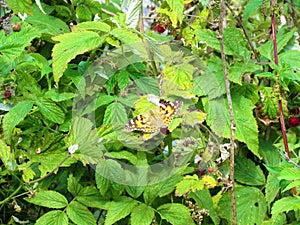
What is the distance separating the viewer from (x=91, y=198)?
1273 millimetres

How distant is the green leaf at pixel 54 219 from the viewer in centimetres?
119

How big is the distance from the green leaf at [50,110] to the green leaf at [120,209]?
237mm

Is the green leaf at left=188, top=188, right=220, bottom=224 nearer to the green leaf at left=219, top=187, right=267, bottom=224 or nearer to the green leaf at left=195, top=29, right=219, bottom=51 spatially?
the green leaf at left=219, top=187, right=267, bottom=224

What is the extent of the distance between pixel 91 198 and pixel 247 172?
0.45 meters

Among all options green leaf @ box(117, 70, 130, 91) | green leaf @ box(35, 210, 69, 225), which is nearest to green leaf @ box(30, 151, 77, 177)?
green leaf @ box(35, 210, 69, 225)

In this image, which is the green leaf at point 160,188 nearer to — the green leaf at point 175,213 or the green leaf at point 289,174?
the green leaf at point 175,213

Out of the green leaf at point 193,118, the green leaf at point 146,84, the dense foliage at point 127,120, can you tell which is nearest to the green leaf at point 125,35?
Result: the dense foliage at point 127,120

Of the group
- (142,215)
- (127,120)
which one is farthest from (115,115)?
(142,215)

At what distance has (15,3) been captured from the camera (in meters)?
1.17

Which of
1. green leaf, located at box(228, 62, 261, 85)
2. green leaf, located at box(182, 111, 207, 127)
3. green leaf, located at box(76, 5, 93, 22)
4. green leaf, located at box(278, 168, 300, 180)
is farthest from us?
green leaf, located at box(76, 5, 93, 22)

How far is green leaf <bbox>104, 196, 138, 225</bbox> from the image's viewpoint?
1.20 m

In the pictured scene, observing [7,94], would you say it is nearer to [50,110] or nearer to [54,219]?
[50,110]

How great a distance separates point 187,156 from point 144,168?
112 mm

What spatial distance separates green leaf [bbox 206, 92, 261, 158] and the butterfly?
12cm
